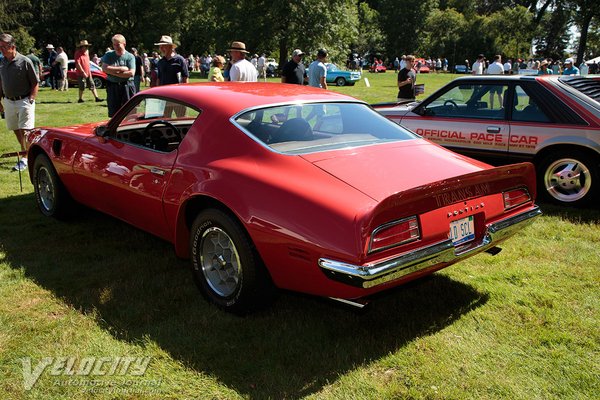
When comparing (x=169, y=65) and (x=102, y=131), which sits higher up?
(x=169, y=65)

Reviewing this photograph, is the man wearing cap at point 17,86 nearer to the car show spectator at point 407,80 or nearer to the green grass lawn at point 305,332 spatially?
the green grass lawn at point 305,332

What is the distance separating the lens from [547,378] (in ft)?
9.39

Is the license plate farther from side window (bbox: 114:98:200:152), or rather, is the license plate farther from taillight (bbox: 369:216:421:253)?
side window (bbox: 114:98:200:152)

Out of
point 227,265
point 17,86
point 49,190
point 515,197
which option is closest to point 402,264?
point 227,265

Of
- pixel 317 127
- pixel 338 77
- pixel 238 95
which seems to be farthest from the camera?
pixel 338 77

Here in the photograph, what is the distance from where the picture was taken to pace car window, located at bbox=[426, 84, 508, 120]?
21.4 feet

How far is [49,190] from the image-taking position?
18.3 feet

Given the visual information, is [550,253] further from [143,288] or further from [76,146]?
[76,146]

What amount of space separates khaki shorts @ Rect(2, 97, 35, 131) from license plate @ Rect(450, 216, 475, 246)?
21.6 ft

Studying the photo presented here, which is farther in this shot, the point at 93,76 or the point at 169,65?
the point at 93,76

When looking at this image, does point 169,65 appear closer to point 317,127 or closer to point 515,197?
point 317,127

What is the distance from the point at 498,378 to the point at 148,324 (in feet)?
6.93

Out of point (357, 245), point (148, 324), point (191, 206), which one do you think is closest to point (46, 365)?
point (148, 324)

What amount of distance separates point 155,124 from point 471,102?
4.06 meters
